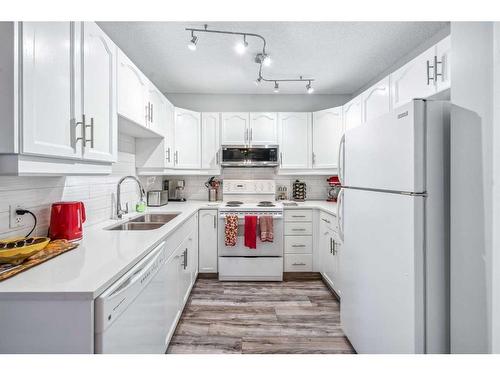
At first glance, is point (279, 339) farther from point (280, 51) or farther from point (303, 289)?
point (280, 51)

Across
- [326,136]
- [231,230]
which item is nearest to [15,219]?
[231,230]

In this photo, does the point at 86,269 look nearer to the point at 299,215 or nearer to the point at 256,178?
the point at 299,215

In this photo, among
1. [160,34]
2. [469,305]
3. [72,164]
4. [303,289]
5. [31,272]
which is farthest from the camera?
[303,289]

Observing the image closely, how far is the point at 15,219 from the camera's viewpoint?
4.35 feet

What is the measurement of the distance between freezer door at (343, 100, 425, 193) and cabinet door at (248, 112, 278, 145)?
181 cm

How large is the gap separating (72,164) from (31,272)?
0.51 metres

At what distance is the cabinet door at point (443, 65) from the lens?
1.64 m

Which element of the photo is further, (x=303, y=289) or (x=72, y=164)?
(x=303, y=289)

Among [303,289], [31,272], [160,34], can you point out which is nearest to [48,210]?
[31,272]

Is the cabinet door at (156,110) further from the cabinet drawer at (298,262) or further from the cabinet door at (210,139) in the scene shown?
the cabinet drawer at (298,262)

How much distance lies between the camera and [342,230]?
2004mm

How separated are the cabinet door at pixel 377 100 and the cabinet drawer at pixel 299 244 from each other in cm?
153

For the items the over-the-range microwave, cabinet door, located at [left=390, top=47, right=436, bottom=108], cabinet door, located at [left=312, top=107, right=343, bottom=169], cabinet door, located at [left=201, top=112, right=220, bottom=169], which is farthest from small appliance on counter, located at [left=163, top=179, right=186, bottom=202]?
cabinet door, located at [left=390, top=47, right=436, bottom=108]

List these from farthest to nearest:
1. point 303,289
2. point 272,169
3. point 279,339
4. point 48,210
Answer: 1. point 272,169
2. point 303,289
3. point 279,339
4. point 48,210
